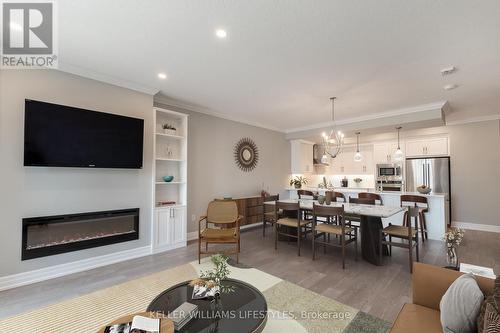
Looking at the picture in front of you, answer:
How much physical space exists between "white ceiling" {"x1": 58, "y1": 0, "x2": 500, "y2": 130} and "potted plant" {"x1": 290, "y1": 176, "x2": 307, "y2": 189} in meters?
3.31

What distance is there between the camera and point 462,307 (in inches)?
47.9

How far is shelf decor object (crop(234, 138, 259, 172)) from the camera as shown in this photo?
569cm

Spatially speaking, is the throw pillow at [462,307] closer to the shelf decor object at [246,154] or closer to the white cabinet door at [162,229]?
the white cabinet door at [162,229]

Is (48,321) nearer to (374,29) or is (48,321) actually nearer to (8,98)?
(8,98)

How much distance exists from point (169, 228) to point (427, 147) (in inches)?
273

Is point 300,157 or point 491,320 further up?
point 300,157

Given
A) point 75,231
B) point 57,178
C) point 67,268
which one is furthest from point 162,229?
point 57,178

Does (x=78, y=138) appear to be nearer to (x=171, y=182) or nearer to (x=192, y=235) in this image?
(x=171, y=182)

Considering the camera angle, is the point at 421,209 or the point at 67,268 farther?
the point at 421,209

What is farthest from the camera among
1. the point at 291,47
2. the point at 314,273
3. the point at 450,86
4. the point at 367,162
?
the point at 367,162

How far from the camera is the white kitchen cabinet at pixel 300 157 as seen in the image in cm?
722

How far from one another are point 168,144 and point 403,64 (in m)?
4.01

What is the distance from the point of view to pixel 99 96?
335cm

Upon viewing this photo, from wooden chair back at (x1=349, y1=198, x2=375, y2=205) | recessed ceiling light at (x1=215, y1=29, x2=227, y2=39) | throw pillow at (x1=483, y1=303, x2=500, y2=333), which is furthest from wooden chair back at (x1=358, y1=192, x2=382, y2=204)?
recessed ceiling light at (x1=215, y1=29, x2=227, y2=39)
